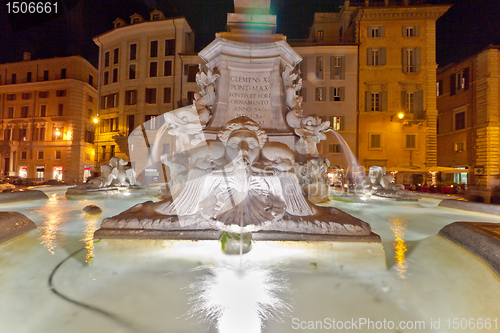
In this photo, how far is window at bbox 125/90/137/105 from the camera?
30.3 m

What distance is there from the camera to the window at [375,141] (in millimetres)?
26484

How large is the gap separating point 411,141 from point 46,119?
44883 millimetres

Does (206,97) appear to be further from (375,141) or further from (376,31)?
(376,31)

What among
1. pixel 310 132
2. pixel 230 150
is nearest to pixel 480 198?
pixel 310 132

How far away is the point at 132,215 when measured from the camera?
2.66 m

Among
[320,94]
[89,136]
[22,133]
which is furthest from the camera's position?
[89,136]

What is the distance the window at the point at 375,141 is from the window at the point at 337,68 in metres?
6.77

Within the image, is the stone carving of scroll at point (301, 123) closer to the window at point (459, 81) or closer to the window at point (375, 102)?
the window at point (375, 102)

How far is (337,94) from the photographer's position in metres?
27.2

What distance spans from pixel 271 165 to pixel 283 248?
97cm

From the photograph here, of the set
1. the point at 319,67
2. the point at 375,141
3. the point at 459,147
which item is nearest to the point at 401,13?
the point at 319,67

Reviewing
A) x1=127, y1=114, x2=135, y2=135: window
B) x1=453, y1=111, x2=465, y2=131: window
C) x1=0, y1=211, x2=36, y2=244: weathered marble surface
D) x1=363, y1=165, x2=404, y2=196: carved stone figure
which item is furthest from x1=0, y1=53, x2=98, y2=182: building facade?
x1=453, y1=111, x2=465, y2=131: window

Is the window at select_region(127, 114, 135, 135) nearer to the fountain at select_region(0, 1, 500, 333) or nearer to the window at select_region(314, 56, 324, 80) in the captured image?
the window at select_region(314, 56, 324, 80)

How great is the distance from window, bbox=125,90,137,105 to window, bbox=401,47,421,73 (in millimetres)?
29406
